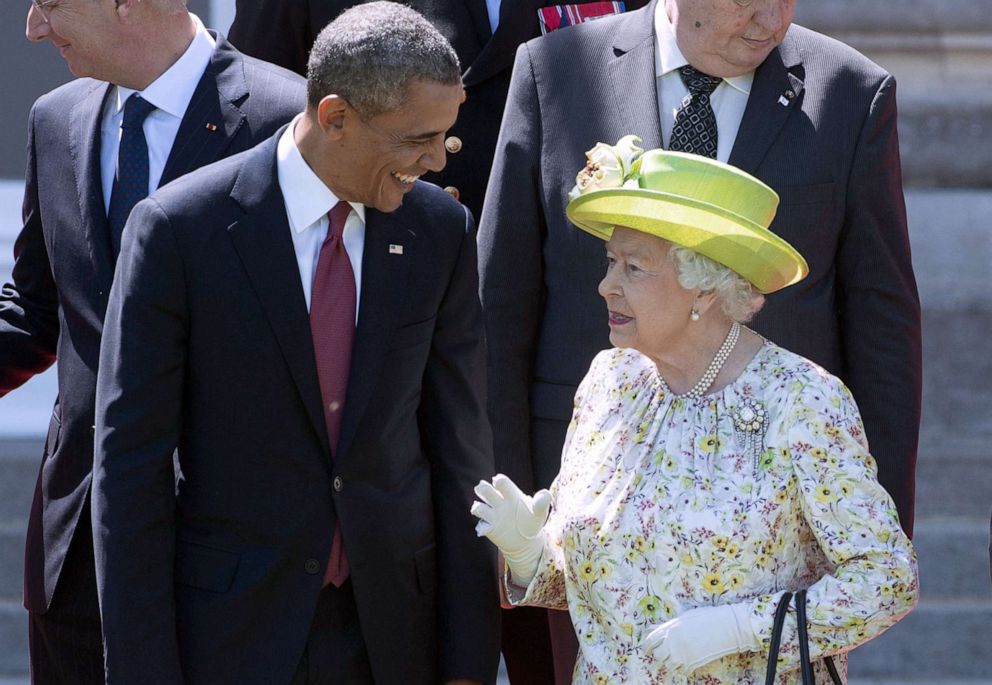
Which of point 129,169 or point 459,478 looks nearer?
point 459,478

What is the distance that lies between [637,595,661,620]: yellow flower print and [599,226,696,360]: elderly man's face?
433mm

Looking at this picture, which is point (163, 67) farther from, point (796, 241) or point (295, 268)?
point (796, 241)

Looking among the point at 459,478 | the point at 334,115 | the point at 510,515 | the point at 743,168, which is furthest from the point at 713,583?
the point at 743,168

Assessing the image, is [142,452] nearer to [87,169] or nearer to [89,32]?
[87,169]

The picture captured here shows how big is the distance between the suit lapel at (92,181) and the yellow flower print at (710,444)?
113cm

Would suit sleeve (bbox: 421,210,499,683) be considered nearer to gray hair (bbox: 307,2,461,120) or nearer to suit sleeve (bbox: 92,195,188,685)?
gray hair (bbox: 307,2,461,120)

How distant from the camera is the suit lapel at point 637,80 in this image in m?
3.64

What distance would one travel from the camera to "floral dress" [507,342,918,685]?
108 inches

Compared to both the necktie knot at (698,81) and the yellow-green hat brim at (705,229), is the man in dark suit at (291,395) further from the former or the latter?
the necktie knot at (698,81)

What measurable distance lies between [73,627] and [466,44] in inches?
63.2

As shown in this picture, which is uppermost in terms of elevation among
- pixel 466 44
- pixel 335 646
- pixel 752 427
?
pixel 466 44

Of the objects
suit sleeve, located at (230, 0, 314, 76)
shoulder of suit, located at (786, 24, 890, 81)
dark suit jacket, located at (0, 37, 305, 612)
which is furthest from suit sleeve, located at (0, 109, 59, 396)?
shoulder of suit, located at (786, 24, 890, 81)

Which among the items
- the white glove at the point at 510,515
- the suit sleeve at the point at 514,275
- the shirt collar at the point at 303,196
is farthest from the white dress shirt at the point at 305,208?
the suit sleeve at the point at 514,275

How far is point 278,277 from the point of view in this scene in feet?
9.23
